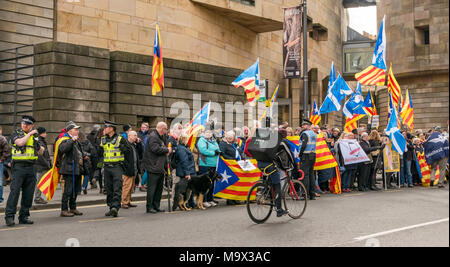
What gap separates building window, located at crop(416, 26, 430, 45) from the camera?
→ 46659 millimetres

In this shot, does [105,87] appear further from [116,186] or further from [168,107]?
[116,186]

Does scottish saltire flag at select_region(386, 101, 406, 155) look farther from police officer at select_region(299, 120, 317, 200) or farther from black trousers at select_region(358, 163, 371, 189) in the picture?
police officer at select_region(299, 120, 317, 200)

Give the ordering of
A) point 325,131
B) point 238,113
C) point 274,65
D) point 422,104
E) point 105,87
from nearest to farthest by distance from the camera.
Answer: point 325,131, point 105,87, point 238,113, point 274,65, point 422,104

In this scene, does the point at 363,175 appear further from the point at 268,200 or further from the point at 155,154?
the point at 268,200

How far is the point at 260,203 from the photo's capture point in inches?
340

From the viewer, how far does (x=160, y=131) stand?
1068 cm

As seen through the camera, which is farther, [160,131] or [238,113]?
[238,113]

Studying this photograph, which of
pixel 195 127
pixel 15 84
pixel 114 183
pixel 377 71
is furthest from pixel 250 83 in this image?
pixel 15 84

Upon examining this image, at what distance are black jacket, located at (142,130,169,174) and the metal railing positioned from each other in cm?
885

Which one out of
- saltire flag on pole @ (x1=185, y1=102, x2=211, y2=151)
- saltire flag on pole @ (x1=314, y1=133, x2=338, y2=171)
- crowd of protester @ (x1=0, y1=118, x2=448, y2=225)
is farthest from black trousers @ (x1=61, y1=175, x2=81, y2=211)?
saltire flag on pole @ (x1=314, y1=133, x2=338, y2=171)

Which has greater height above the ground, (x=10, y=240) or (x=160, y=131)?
(x=160, y=131)

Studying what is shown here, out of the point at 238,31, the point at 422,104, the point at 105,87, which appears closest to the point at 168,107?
the point at 105,87
